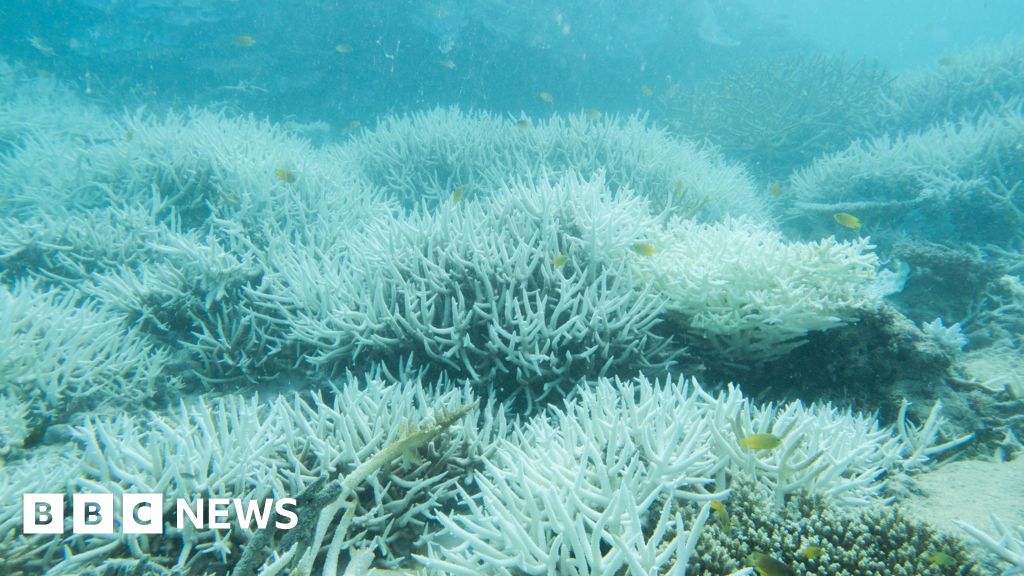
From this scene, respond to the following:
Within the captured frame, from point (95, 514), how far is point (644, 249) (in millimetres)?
3126

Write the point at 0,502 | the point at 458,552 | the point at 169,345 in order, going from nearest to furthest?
the point at 458,552
the point at 0,502
the point at 169,345

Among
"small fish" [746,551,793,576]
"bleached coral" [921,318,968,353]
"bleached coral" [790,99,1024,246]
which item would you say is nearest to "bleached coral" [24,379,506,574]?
"small fish" [746,551,793,576]

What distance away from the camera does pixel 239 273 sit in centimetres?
393

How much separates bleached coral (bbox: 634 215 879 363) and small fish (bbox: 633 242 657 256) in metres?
0.14

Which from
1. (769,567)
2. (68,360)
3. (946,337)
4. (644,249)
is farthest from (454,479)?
(946,337)

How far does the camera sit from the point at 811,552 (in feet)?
5.10

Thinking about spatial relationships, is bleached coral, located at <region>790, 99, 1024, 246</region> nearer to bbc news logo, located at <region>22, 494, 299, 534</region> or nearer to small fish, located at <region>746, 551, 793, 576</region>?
small fish, located at <region>746, 551, 793, 576</region>

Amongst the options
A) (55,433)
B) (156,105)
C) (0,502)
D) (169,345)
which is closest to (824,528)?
(0,502)

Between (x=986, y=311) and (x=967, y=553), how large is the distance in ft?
13.1

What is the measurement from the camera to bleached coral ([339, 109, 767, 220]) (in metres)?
6.58

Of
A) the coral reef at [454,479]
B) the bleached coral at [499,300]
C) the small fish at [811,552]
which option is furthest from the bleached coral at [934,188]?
the small fish at [811,552]

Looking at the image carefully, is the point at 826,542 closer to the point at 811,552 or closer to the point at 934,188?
the point at 811,552

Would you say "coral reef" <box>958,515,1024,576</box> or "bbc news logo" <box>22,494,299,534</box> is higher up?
"bbc news logo" <box>22,494,299,534</box>

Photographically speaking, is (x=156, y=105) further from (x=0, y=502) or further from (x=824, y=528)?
(x=824, y=528)
